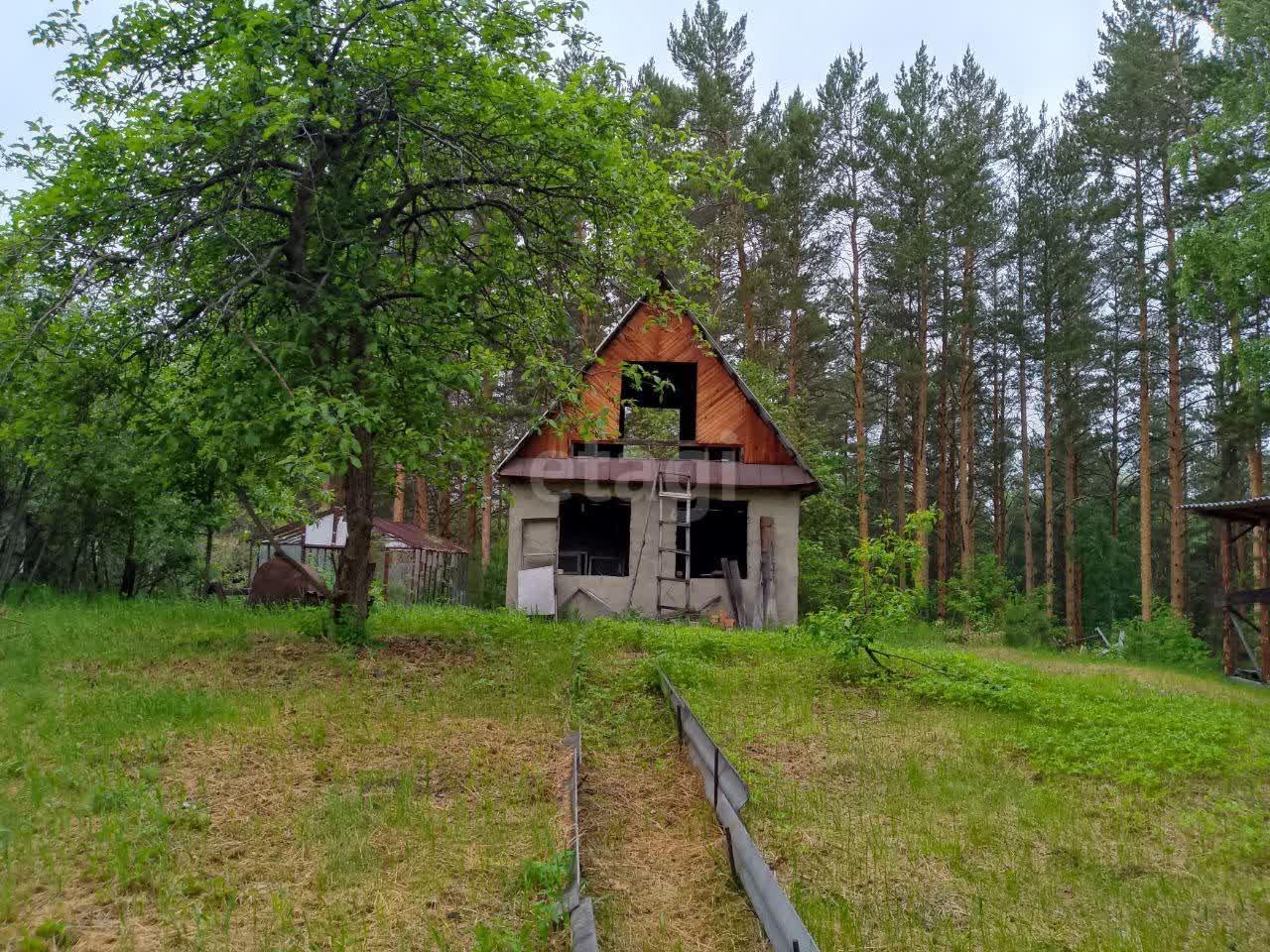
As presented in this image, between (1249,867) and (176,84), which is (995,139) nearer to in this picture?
(176,84)

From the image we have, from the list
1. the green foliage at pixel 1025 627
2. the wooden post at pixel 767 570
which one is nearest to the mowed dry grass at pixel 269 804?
the wooden post at pixel 767 570

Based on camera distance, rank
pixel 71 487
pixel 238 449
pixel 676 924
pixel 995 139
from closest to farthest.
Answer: pixel 676 924
pixel 238 449
pixel 71 487
pixel 995 139

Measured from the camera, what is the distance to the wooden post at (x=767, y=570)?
53.0ft

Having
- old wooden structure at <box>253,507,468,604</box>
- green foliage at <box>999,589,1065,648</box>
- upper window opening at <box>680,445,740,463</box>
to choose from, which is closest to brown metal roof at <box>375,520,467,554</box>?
old wooden structure at <box>253,507,468,604</box>

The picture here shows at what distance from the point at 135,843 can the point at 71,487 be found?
11.6 m

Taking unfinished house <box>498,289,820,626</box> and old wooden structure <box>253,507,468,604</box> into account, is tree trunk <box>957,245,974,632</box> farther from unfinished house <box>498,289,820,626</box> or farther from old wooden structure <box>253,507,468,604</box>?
old wooden structure <box>253,507,468,604</box>

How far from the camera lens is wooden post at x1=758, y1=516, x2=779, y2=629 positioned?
53.0 feet

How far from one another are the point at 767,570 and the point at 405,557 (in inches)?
465

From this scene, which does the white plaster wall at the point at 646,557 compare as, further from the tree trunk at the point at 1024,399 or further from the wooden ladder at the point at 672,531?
the tree trunk at the point at 1024,399

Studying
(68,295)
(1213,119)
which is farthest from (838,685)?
(1213,119)

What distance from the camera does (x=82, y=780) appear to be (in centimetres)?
467

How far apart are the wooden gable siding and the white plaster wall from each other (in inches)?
29.9

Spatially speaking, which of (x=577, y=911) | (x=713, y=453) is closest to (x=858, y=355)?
(x=713, y=453)

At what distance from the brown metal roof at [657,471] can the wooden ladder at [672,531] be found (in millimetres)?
206
